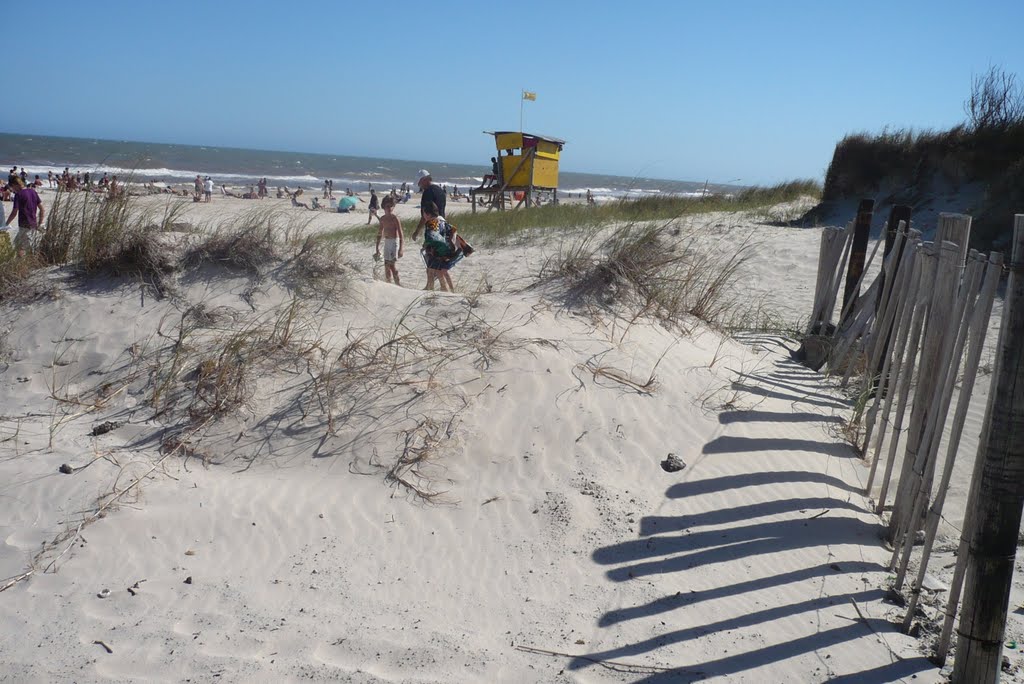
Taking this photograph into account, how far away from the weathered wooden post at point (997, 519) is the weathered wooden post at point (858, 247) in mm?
3711

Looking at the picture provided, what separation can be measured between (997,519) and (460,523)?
2.27 m

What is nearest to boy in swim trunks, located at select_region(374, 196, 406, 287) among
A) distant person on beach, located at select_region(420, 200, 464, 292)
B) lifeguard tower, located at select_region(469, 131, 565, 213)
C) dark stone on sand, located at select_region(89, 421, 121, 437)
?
distant person on beach, located at select_region(420, 200, 464, 292)

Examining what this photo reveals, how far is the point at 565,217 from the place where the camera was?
41.8ft

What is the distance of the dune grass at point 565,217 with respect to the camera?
39.6 ft

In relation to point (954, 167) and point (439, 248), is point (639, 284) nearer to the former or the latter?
point (439, 248)

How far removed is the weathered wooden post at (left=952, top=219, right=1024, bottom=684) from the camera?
2324mm

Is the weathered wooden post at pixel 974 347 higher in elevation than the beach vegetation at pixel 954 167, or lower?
lower

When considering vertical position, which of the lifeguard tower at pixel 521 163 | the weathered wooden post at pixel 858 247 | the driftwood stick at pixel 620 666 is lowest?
the driftwood stick at pixel 620 666

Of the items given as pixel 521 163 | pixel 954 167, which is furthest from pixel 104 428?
pixel 521 163

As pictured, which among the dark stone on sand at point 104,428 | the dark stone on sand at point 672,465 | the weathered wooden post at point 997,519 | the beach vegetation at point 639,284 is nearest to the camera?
the weathered wooden post at point 997,519

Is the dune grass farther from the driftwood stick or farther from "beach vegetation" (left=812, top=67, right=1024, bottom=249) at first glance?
the driftwood stick

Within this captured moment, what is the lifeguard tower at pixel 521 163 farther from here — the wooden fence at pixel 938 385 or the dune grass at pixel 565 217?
the wooden fence at pixel 938 385

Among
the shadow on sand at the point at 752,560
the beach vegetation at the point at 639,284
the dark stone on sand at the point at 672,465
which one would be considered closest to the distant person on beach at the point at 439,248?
the beach vegetation at the point at 639,284

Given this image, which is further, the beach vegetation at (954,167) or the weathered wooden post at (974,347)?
the beach vegetation at (954,167)
